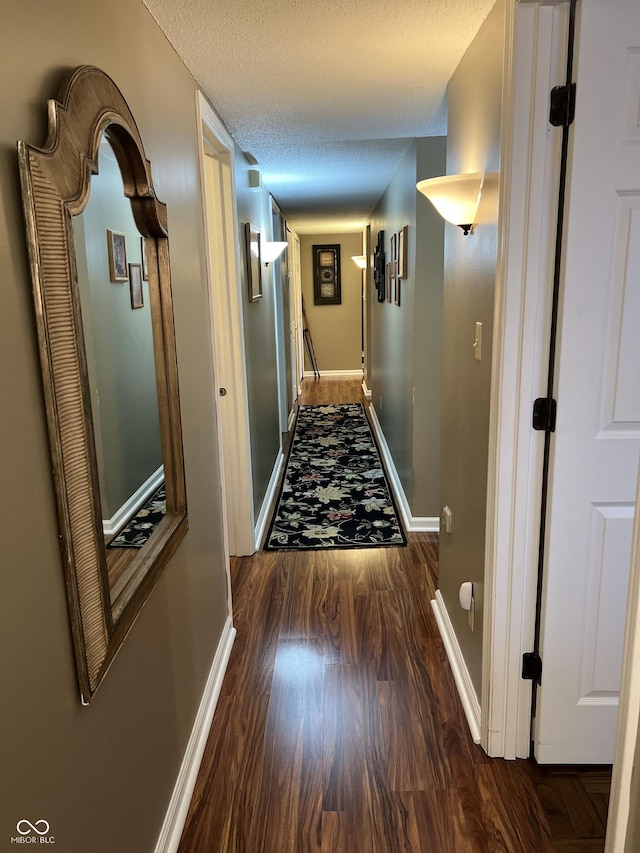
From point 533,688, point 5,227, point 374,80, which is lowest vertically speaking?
point 533,688

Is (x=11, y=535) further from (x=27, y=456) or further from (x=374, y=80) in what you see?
(x=374, y=80)

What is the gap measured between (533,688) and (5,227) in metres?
1.82

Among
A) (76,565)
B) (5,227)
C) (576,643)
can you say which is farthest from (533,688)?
(5,227)

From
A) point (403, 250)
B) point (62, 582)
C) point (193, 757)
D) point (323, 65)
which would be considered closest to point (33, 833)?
point (62, 582)

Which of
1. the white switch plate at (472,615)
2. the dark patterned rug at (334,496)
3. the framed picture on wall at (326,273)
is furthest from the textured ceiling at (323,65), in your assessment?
the framed picture on wall at (326,273)

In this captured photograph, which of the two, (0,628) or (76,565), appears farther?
(76,565)

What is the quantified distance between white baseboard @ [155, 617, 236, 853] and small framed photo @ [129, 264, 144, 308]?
1.30 meters

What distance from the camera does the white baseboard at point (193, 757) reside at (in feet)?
5.20

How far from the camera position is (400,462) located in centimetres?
425

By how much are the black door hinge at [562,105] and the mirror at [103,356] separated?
1006 mm

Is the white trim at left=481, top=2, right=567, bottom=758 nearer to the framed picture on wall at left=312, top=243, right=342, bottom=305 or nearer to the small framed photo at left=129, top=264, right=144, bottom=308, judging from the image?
the small framed photo at left=129, top=264, right=144, bottom=308

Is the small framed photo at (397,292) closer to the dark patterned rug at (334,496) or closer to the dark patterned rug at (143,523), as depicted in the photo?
the dark patterned rug at (334,496)

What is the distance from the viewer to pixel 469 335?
2.08 metres

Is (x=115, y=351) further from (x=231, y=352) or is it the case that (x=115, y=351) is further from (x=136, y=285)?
(x=231, y=352)
